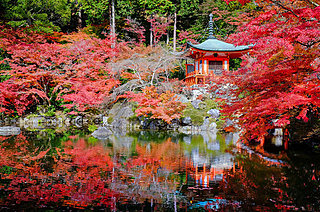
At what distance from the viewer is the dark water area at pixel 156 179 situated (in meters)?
3.73

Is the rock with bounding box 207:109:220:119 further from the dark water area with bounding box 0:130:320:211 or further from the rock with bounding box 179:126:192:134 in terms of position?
the dark water area with bounding box 0:130:320:211

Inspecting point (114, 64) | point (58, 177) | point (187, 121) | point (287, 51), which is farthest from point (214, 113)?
point (58, 177)

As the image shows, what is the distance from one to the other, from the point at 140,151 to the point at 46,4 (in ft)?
48.5

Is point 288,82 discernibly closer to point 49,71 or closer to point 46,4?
A: point 49,71

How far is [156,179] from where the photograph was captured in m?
4.94

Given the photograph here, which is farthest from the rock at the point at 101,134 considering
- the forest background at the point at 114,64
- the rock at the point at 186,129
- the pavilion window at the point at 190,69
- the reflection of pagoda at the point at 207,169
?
the pavilion window at the point at 190,69

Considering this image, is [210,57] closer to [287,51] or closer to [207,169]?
[207,169]

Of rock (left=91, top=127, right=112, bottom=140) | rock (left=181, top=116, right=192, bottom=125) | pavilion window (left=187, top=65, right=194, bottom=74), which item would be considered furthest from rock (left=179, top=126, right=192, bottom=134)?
pavilion window (left=187, top=65, right=194, bottom=74)

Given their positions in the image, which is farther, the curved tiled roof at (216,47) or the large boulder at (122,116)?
the curved tiled roof at (216,47)

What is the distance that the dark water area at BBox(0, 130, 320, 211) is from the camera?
3.73m

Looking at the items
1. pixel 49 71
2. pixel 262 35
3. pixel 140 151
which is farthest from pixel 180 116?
pixel 262 35

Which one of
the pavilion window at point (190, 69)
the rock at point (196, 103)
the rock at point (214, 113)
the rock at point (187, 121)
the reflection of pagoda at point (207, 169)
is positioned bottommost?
the reflection of pagoda at point (207, 169)

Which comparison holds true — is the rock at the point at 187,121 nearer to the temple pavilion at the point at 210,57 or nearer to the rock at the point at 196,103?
the rock at the point at 196,103

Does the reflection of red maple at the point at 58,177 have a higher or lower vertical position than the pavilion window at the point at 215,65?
lower
